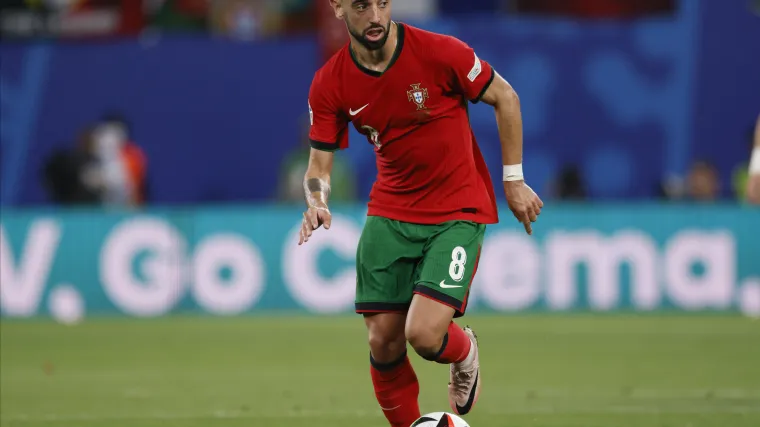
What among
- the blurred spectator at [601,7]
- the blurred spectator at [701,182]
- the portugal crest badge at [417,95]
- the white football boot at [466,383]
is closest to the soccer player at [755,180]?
the white football boot at [466,383]

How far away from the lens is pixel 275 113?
73.3 ft

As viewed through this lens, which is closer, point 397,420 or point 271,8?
point 397,420

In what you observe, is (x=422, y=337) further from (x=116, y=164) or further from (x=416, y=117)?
(x=116, y=164)

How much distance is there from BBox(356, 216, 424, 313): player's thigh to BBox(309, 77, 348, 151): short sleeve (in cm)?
51

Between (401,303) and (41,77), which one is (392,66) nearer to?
(401,303)

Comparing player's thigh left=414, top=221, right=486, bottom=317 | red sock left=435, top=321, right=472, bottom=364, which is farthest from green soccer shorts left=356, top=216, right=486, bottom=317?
red sock left=435, top=321, right=472, bottom=364

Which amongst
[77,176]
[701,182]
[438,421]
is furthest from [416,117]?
[77,176]

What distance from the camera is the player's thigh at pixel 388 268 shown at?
7555mm

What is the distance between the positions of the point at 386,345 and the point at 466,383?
55 centimetres

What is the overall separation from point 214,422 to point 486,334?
6.50m

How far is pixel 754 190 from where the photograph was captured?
750 centimetres

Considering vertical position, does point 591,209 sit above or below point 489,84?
below

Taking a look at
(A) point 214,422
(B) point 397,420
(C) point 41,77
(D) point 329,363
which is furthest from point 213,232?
(B) point 397,420

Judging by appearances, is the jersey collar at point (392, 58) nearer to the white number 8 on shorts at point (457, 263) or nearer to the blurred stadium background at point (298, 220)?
the white number 8 on shorts at point (457, 263)
